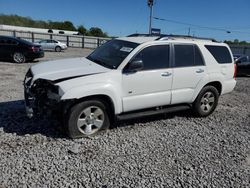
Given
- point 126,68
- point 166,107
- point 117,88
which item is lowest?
point 166,107

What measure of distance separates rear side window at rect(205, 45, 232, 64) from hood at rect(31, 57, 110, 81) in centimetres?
271

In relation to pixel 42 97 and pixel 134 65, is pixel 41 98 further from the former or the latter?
pixel 134 65

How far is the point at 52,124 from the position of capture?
4.74 m

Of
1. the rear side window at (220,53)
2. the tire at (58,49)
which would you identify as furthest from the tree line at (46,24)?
the rear side window at (220,53)

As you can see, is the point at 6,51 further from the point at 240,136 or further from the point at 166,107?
the point at 240,136

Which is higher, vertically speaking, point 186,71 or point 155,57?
point 155,57

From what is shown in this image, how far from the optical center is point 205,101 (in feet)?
18.7

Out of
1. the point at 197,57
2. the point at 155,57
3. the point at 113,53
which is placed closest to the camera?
the point at 155,57

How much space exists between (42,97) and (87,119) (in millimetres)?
847

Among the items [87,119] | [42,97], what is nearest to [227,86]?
[87,119]

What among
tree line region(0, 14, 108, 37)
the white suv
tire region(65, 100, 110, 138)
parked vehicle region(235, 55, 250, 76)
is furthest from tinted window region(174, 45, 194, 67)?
tree line region(0, 14, 108, 37)

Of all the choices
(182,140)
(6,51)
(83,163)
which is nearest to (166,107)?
(182,140)

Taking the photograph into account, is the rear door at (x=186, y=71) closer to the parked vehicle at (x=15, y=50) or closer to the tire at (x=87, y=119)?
the tire at (x=87, y=119)

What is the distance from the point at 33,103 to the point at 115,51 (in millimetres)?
1887
